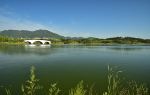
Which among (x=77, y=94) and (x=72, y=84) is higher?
(x=77, y=94)

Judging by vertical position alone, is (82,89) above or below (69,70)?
above

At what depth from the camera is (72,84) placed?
47.3 ft

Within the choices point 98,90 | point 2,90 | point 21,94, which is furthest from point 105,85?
point 2,90

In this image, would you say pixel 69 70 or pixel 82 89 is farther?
pixel 69 70

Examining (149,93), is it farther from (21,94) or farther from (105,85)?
(21,94)

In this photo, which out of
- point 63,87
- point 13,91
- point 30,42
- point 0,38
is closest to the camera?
point 13,91

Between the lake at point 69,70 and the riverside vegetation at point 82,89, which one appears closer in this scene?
the riverside vegetation at point 82,89

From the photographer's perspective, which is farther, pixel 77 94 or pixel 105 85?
pixel 105 85

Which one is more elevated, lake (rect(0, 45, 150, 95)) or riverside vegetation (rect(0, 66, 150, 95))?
riverside vegetation (rect(0, 66, 150, 95))

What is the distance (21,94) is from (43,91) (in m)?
1.27

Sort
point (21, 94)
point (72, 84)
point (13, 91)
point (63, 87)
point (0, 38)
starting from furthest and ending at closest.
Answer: point (0, 38)
point (72, 84)
point (63, 87)
point (13, 91)
point (21, 94)

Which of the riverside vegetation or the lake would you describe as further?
the lake

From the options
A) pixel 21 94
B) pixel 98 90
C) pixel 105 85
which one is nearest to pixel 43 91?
pixel 21 94

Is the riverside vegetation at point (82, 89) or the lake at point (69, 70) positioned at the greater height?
the riverside vegetation at point (82, 89)
